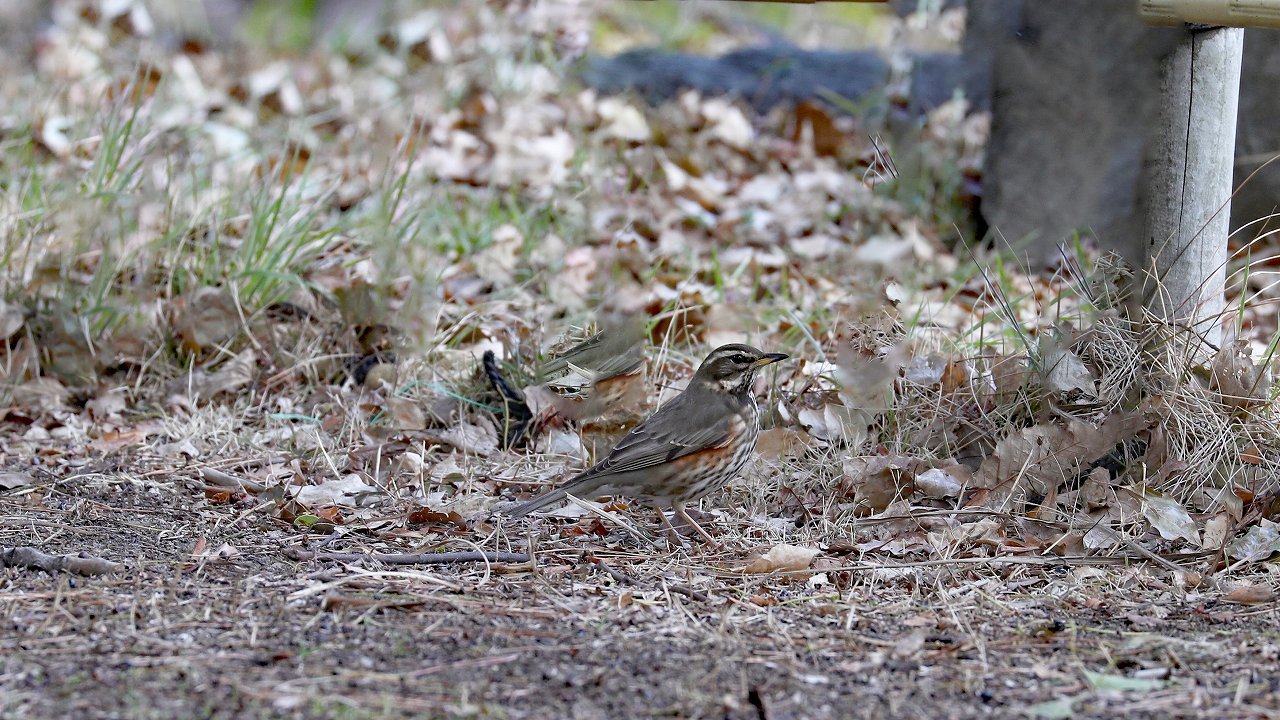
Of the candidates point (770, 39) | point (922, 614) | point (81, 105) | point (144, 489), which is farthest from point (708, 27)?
point (922, 614)

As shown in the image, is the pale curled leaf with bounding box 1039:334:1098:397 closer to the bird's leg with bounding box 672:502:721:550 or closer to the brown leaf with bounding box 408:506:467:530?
the bird's leg with bounding box 672:502:721:550

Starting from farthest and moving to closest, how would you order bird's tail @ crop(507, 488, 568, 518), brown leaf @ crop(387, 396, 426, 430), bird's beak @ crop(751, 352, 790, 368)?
brown leaf @ crop(387, 396, 426, 430) → bird's beak @ crop(751, 352, 790, 368) → bird's tail @ crop(507, 488, 568, 518)

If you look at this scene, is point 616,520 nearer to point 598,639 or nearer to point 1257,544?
point 598,639

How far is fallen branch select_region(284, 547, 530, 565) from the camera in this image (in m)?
3.92

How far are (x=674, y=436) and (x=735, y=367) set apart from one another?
0.43 meters

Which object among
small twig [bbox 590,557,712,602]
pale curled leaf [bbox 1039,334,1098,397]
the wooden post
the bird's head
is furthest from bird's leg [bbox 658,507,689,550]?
the wooden post

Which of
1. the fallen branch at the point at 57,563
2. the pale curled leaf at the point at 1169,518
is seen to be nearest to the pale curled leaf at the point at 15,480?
the fallen branch at the point at 57,563

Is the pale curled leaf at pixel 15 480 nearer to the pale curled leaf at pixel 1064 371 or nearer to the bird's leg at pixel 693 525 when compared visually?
the bird's leg at pixel 693 525

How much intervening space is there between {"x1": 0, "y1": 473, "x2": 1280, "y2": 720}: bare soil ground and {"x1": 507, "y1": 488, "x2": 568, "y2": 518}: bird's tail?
15 centimetres

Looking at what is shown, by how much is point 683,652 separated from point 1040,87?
5.87 meters

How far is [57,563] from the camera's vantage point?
3715mm

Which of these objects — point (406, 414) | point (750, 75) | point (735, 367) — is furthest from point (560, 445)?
point (750, 75)

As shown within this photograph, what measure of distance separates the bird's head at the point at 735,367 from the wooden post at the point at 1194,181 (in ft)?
4.73

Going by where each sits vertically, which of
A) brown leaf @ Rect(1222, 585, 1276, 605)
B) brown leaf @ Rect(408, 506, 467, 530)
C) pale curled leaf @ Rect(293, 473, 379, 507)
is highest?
brown leaf @ Rect(1222, 585, 1276, 605)
